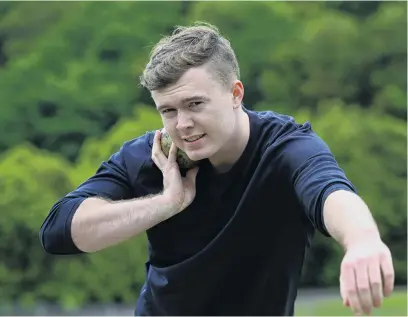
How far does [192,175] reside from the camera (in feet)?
12.4

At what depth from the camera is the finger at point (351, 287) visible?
228 centimetres

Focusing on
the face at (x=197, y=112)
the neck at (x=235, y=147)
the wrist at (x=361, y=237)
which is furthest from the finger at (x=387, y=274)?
the neck at (x=235, y=147)

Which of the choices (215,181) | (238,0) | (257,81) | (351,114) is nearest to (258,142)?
(215,181)

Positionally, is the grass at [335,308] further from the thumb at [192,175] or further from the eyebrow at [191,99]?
the eyebrow at [191,99]

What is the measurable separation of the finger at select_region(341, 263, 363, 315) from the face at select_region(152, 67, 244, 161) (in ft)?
4.13

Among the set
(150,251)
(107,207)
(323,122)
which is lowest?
(323,122)

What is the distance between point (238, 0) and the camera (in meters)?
40.9

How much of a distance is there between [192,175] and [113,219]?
394 mm

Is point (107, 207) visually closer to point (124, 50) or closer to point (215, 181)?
point (215, 181)

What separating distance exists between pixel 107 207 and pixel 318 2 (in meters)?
39.4

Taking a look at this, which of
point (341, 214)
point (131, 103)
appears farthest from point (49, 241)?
point (131, 103)

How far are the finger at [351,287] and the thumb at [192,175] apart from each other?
147 cm

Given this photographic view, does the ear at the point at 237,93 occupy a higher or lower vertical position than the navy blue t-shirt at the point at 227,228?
higher

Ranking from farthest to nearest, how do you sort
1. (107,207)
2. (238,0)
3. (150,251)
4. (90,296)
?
(238,0) < (90,296) < (150,251) < (107,207)
